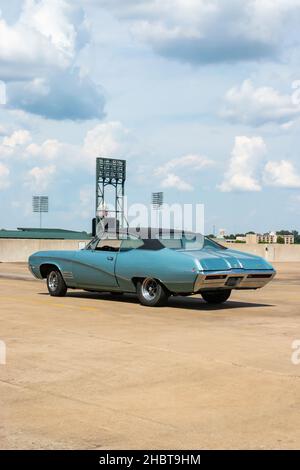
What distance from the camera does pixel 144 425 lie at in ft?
18.5

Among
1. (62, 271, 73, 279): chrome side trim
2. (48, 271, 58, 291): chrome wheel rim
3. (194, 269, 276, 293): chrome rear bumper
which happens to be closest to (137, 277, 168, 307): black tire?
(194, 269, 276, 293): chrome rear bumper

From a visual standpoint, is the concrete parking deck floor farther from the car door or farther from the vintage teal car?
the car door

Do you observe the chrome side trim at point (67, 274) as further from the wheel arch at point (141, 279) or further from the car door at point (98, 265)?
the wheel arch at point (141, 279)

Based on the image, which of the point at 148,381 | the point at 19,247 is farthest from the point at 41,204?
the point at 148,381

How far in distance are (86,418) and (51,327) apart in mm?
5023

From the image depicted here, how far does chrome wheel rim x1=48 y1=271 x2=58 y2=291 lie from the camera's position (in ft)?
52.2

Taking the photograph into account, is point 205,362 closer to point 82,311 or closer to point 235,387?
point 235,387

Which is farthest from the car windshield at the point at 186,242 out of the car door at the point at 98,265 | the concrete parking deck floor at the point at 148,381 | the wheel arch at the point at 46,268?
the wheel arch at the point at 46,268

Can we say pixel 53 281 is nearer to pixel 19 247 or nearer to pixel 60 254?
pixel 60 254

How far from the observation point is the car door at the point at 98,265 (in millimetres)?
14688

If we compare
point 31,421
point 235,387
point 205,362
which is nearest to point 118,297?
point 205,362

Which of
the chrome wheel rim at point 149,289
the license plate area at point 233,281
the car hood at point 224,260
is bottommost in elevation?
the chrome wheel rim at point 149,289

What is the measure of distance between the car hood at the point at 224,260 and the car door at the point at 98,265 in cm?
179

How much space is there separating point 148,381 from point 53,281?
909 centimetres
